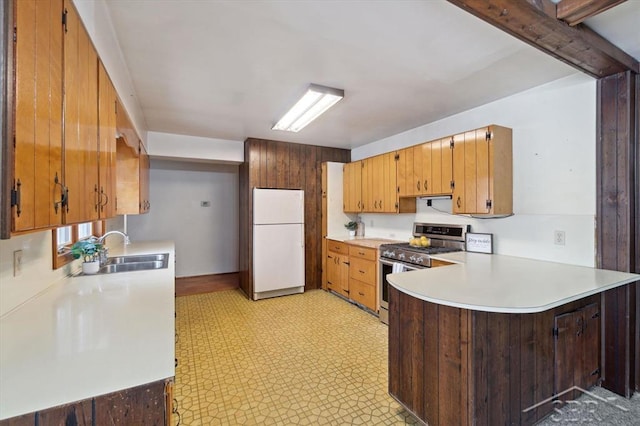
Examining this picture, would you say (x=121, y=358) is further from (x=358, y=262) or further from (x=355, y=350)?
(x=358, y=262)

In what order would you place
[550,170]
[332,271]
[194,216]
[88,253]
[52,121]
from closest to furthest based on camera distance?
1. [52,121]
2. [88,253]
3. [550,170]
4. [332,271]
5. [194,216]

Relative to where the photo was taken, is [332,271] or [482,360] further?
[332,271]

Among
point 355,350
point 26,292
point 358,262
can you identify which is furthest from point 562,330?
point 26,292

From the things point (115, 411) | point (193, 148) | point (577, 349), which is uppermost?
point (193, 148)

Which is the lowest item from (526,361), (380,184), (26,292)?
(526,361)

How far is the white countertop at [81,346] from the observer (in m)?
0.81

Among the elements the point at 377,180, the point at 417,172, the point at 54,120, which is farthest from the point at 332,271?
the point at 54,120

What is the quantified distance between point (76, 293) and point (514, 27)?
290cm

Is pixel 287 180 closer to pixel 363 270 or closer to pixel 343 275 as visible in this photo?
pixel 343 275

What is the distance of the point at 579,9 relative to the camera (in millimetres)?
Result: 1495

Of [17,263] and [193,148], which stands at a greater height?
[193,148]

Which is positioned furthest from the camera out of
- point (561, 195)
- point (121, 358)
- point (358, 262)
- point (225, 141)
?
point (225, 141)

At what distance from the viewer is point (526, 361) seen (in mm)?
1746

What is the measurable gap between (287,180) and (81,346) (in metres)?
3.84
